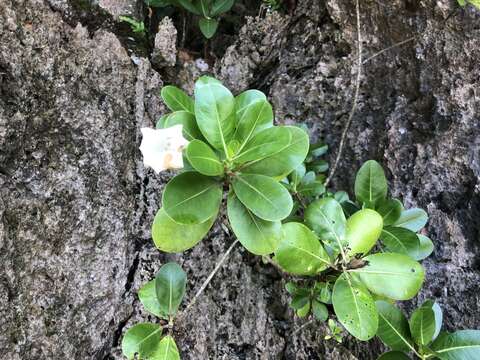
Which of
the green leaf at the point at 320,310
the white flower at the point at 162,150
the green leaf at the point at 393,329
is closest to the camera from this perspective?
the white flower at the point at 162,150

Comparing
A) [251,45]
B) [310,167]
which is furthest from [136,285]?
[251,45]

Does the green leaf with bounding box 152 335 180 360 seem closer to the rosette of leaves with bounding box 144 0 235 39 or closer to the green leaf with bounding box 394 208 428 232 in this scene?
the green leaf with bounding box 394 208 428 232

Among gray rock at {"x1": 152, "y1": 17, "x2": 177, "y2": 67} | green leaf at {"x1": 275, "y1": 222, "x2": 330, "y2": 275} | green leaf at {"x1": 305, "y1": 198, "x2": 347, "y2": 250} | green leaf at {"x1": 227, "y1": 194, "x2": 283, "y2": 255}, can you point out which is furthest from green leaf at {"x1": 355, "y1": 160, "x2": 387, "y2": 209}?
gray rock at {"x1": 152, "y1": 17, "x2": 177, "y2": 67}

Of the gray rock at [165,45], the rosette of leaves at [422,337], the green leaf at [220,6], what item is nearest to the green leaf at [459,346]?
the rosette of leaves at [422,337]

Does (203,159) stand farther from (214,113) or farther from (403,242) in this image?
(403,242)

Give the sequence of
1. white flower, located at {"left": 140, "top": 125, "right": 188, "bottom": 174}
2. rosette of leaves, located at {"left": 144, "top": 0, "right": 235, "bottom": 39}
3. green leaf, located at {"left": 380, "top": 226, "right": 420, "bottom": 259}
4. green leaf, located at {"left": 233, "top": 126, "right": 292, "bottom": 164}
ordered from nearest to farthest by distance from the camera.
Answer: white flower, located at {"left": 140, "top": 125, "right": 188, "bottom": 174} → green leaf, located at {"left": 233, "top": 126, "right": 292, "bottom": 164} → green leaf, located at {"left": 380, "top": 226, "right": 420, "bottom": 259} → rosette of leaves, located at {"left": 144, "top": 0, "right": 235, "bottom": 39}

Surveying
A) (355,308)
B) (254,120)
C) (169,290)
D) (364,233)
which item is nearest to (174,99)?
(254,120)

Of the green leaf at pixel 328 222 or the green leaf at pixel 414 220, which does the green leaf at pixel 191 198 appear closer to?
the green leaf at pixel 328 222
